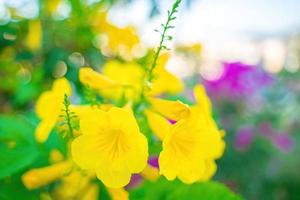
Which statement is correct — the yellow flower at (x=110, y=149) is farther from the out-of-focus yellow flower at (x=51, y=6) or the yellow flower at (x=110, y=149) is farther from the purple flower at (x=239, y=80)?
the purple flower at (x=239, y=80)

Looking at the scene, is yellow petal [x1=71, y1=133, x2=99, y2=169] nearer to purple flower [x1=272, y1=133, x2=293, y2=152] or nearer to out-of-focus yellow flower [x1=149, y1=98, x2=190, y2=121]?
out-of-focus yellow flower [x1=149, y1=98, x2=190, y2=121]

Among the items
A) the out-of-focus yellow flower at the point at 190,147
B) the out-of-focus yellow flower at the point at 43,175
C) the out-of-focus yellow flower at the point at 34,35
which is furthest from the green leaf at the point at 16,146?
the out-of-focus yellow flower at the point at 34,35

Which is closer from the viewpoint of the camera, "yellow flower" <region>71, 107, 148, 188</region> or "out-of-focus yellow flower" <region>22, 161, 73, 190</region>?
"yellow flower" <region>71, 107, 148, 188</region>

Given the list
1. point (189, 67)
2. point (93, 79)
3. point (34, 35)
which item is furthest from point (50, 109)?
point (189, 67)

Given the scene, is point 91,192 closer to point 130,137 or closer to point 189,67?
point 130,137

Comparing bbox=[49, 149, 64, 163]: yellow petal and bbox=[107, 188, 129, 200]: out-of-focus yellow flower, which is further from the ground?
bbox=[107, 188, 129, 200]: out-of-focus yellow flower

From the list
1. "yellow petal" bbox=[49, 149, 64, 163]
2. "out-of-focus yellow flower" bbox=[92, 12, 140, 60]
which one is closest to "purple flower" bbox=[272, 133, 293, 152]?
"out-of-focus yellow flower" bbox=[92, 12, 140, 60]
